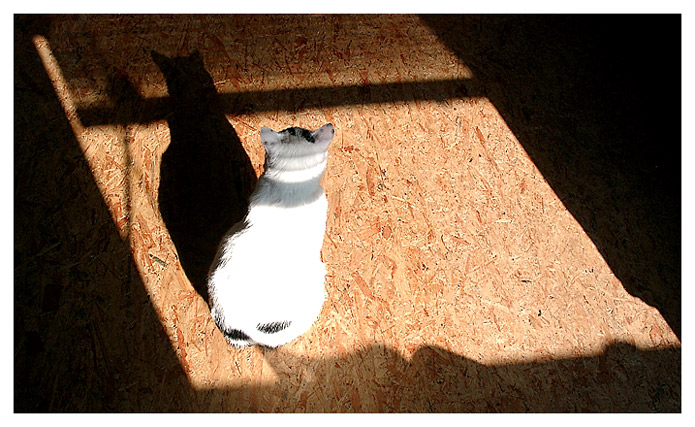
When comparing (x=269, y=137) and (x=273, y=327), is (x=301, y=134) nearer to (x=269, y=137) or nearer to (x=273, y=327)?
(x=269, y=137)

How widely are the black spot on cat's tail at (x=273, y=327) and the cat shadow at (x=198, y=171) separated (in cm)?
61

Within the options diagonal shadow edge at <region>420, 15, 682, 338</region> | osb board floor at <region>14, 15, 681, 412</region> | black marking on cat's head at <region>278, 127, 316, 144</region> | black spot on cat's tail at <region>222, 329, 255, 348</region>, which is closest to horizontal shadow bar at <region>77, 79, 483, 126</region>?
osb board floor at <region>14, 15, 681, 412</region>

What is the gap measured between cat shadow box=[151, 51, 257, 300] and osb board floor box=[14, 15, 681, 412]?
0.5 inches

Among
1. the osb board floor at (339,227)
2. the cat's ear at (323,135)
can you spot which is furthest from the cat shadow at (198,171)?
the cat's ear at (323,135)

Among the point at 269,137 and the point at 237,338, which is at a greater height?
the point at 269,137

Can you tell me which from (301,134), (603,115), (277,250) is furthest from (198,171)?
(603,115)

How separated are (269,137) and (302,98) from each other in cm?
102

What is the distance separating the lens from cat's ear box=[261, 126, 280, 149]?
1798 millimetres

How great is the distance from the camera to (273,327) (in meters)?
1.83

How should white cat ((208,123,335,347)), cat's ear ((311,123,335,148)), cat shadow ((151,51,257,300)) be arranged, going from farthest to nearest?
cat shadow ((151,51,257,300)) < cat's ear ((311,123,335,148)) < white cat ((208,123,335,347))

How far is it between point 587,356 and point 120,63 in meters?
3.36

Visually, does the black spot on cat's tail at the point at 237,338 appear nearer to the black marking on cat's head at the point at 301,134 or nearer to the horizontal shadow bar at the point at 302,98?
the black marking on cat's head at the point at 301,134

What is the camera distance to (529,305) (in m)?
2.44

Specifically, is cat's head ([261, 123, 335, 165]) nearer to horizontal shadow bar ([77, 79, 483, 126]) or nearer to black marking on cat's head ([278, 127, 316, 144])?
black marking on cat's head ([278, 127, 316, 144])
